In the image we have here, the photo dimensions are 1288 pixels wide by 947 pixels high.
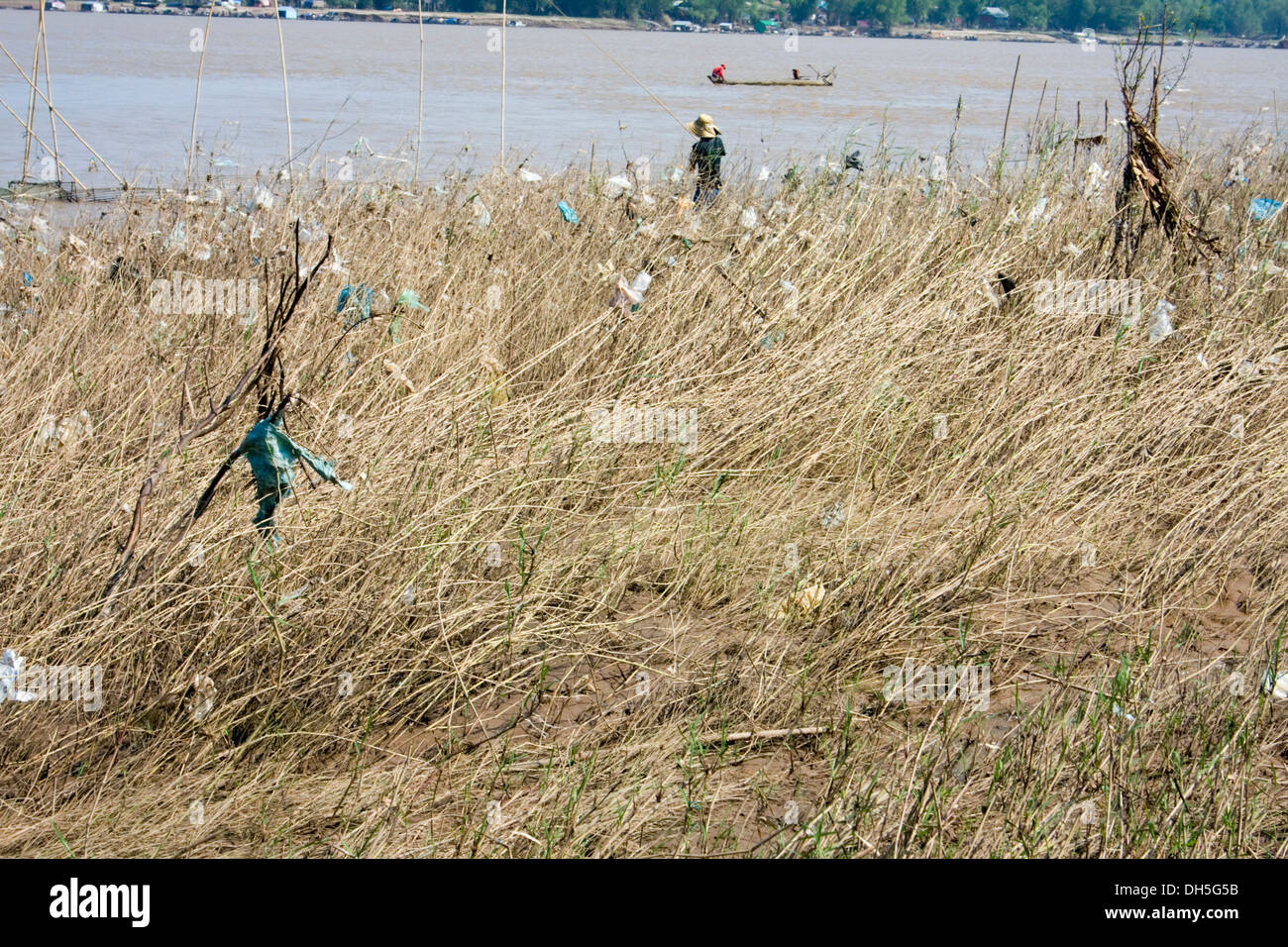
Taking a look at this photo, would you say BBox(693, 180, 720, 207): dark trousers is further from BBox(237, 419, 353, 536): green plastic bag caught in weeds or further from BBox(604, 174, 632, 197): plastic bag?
BBox(237, 419, 353, 536): green plastic bag caught in weeds

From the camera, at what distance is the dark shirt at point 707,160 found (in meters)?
6.61

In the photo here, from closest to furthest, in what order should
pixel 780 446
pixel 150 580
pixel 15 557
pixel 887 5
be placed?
pixel 150 580 → pixel 15 557 → pixel 780 446 → pixel 887 5

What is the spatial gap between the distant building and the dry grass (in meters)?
76.1

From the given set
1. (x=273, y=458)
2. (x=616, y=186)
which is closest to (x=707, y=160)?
(x=616, y=186)

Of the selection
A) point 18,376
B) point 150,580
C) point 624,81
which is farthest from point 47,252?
point 624,81

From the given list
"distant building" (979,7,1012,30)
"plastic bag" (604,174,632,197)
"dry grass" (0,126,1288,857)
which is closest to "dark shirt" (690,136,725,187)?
"plastic bag" (604,174,632,197)

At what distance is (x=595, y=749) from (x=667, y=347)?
6.06 feet

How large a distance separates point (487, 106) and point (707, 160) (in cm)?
1107

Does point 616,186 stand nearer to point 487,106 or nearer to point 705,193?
point 705,193

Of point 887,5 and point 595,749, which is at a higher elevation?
point 887,5

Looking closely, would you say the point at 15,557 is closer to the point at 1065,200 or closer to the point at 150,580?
the point at 150,580

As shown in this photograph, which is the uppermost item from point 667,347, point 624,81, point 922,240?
point 624,81

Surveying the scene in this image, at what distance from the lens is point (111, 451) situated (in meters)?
2.87

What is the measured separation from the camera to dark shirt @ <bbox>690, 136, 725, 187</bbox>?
21.7ft
